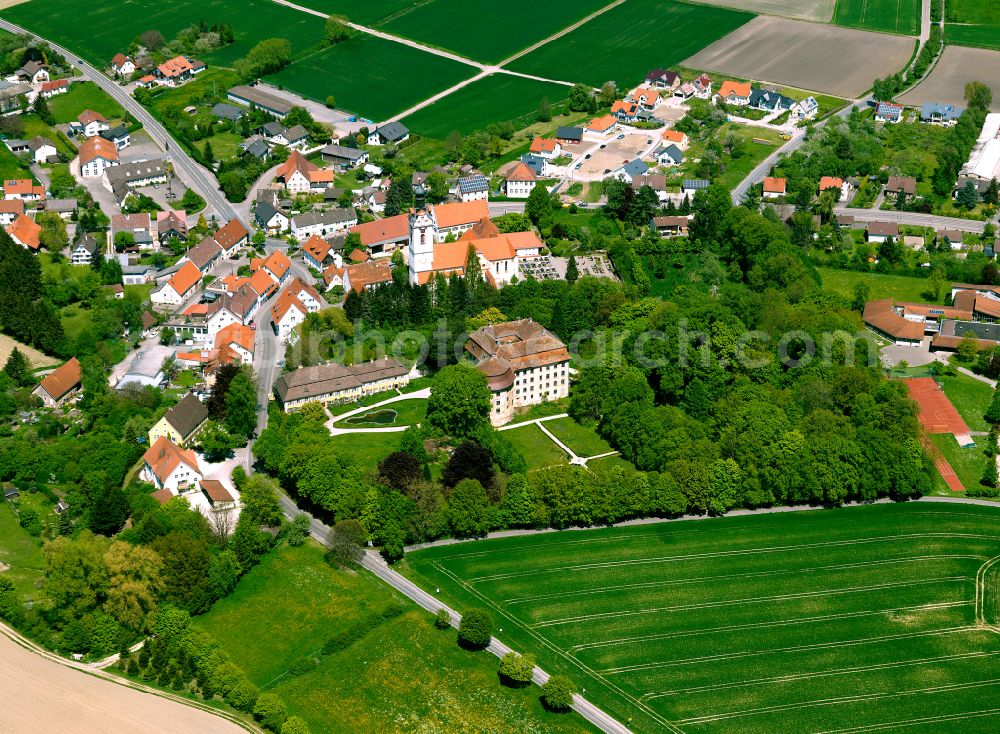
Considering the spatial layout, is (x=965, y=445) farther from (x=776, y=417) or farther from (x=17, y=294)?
(x=17, y=294)

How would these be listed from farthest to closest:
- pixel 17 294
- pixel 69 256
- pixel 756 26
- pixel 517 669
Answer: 1. pixel 756 26
2. pixel 69 256
3. pixel 17 294
4. pixel 517 669

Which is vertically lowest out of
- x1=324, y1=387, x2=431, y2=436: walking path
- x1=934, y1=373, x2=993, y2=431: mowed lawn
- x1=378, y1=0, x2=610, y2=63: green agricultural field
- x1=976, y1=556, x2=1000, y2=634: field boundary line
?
x1=324, y1=387, x2=431, y2=436: walking path

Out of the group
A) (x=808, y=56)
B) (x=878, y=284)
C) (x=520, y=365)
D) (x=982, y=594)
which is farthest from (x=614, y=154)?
(x=982, y=594)

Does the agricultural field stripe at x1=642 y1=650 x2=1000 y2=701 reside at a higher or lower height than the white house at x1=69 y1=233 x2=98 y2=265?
lower

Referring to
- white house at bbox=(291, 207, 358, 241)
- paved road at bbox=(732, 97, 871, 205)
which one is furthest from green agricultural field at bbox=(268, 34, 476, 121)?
paved road at bbox=(732, 97, 871, 205)

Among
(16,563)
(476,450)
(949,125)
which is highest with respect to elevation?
(949,125)

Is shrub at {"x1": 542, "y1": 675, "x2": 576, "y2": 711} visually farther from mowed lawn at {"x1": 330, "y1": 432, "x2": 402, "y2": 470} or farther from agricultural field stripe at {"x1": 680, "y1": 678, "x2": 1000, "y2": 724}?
mowed lawn at {"x1": 330, "y1": 432, "x2": 402, "y2": 470}

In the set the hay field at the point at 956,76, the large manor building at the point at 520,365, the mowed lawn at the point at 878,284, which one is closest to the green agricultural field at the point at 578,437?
the large manor building at the point at 520,365

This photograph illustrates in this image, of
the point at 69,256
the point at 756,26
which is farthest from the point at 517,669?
the point at 756,26
